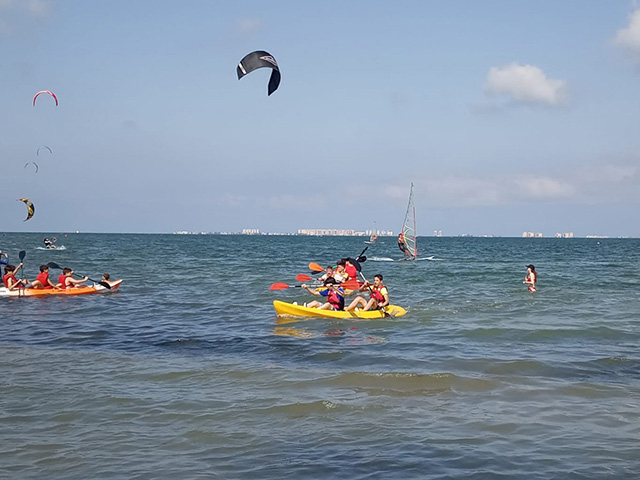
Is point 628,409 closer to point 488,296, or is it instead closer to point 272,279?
point 488,296

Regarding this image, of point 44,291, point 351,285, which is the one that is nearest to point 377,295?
point 351,285

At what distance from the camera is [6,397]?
9.45 metres

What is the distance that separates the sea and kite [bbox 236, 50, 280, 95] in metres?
6.40

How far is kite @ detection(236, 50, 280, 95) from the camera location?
1530 cm

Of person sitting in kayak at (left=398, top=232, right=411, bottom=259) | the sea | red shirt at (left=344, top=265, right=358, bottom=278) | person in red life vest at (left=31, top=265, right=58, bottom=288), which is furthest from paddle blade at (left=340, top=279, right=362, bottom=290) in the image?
person sitting in kayak at (left=398, top=232, right=411, bottom=259)

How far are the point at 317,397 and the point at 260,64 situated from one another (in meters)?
8.99

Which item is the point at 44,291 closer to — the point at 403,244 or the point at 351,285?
the point at 351,285

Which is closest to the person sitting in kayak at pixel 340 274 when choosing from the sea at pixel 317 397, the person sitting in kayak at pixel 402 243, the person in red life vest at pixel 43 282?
the sea at pixel 317 397

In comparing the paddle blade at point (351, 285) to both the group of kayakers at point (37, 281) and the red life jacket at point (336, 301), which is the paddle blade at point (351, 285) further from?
the group of kayakers at point (37, 281)

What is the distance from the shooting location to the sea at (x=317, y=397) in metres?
7.05

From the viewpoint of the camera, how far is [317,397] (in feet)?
31.9

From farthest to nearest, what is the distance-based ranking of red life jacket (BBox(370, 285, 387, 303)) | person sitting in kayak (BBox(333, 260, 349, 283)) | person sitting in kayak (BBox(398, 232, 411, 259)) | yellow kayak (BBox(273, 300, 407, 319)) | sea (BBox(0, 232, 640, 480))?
person sitting in kayak (BBox(398, 232, 411, 259)) → person sitting in kayak (BBox(333, 260, 349, 283)) → red life jacket (BBox(370, 285, 387, 303)) → yellow kayak (BBox(273, 300, 407, 319)) → sea (BBox(0, 232, 640, 480))

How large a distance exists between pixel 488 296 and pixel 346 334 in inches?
474

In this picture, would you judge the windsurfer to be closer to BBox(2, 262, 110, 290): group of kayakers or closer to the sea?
BBox(2, 262, 110, 290): group of kayakers
